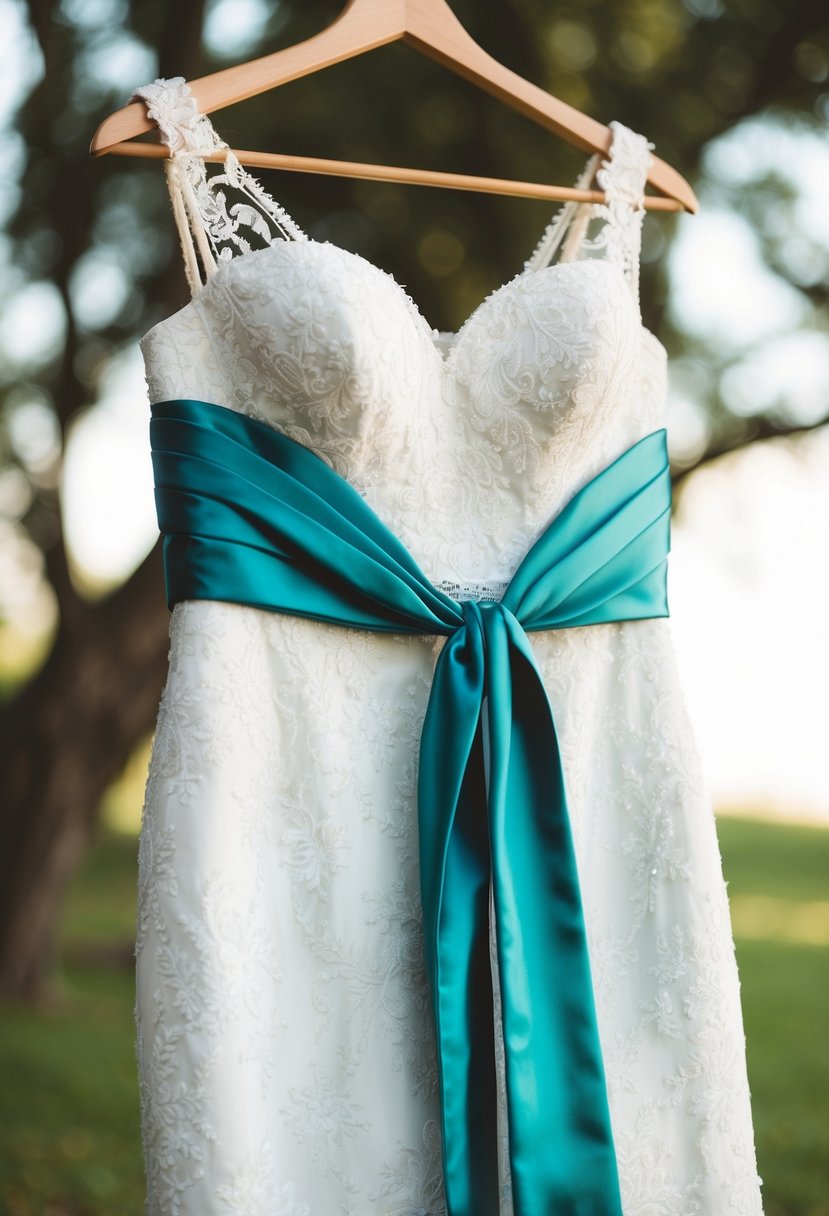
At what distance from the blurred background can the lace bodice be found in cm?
185

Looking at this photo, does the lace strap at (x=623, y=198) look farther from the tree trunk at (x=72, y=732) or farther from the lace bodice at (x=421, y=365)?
the tree trunk at (x=72, y=732)

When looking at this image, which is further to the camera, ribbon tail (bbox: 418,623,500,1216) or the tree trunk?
the tree trunk

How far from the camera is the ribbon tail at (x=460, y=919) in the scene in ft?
4.27

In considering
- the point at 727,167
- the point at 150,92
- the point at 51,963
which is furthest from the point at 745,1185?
the point at 51,963

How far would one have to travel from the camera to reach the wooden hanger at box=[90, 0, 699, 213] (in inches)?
55.0

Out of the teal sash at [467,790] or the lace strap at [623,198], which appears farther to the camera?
the lace strap at [623,198]

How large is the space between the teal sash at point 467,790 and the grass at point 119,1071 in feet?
7.43

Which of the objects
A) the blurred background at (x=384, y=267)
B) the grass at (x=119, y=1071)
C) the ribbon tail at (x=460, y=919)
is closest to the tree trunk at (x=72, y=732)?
the blurred background at (x=384, y=267)

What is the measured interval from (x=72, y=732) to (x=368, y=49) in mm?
2947

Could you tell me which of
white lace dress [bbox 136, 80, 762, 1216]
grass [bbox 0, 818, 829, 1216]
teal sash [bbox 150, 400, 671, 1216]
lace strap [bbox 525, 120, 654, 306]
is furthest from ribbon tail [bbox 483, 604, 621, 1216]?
grass [bbox 0, 818, 829, 1216]

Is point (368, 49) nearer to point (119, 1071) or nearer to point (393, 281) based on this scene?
point (393, 281)

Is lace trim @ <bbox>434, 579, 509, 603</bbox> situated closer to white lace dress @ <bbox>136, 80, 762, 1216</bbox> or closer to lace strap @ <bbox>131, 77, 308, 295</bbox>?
white lace dress @ <bbox>136, 80, 762, 1216</bbox>

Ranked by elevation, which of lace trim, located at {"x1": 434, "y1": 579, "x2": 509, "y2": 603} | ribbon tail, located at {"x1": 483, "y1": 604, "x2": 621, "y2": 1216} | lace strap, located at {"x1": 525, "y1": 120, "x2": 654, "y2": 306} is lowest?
ribbon tail, located at {"x1": 483, "y1": 604, "x2": 621, "y2": 1216}

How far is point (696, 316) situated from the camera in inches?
175
